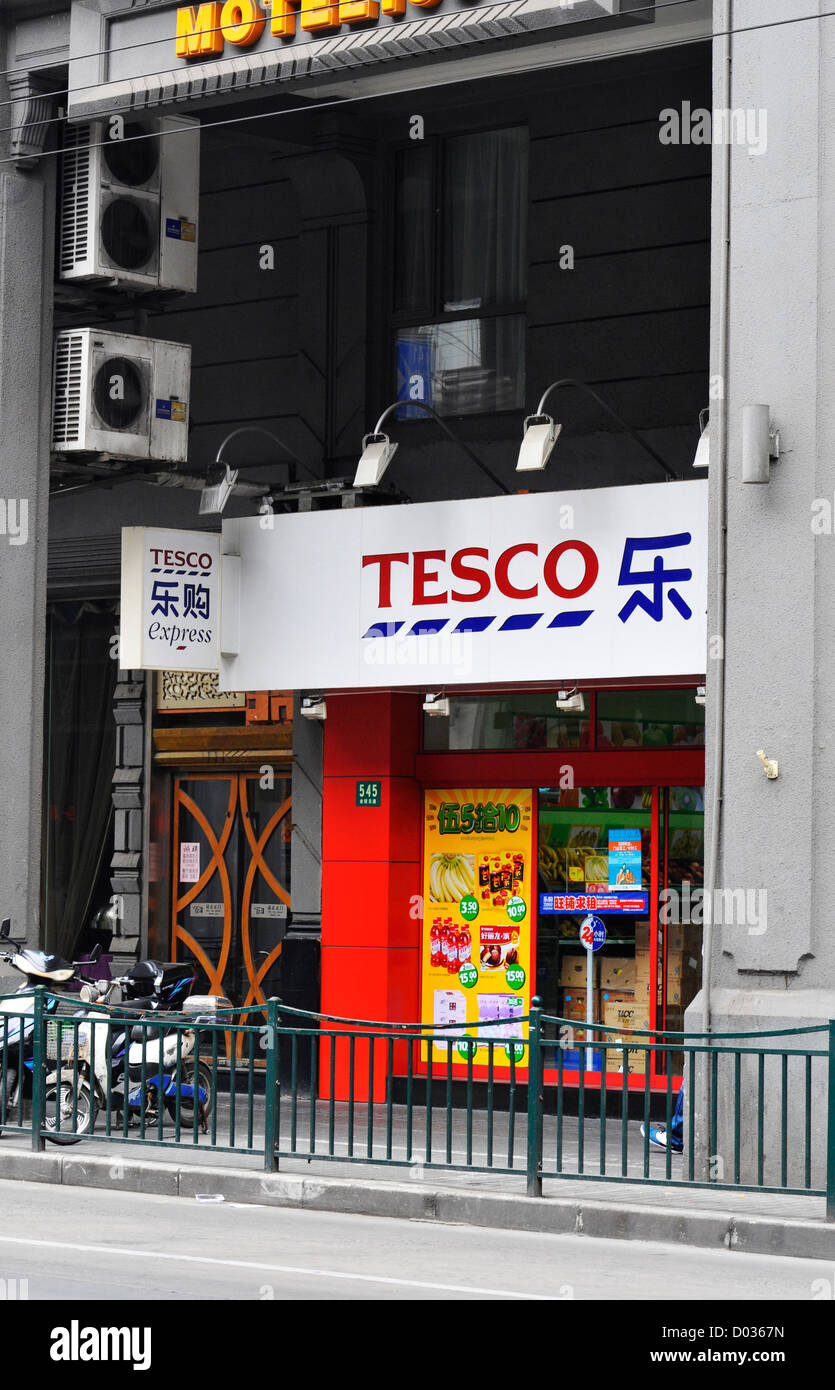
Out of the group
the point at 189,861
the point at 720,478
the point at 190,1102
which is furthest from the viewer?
the point at 189,861

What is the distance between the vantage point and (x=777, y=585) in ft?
41.0

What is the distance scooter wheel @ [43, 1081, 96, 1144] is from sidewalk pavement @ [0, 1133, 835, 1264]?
4.8 inches

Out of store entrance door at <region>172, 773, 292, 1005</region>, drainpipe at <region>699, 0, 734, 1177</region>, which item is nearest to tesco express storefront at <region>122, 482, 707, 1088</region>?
store entrance door at <region>172, 773, 292, 1005</region>

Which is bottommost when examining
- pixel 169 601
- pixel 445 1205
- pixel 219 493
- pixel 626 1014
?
pixel 445 1205

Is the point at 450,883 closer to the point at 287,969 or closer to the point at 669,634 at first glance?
the point at 287,969

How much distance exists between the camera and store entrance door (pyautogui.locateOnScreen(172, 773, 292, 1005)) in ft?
61.8

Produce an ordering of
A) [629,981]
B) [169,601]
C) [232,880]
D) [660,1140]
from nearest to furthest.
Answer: [660,1140] → [169,601] → [629,981] → [232,880]

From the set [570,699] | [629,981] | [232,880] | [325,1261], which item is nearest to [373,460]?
[570,699]

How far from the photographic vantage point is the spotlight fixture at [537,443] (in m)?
14.6

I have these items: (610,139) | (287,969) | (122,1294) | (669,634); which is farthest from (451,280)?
(122,1294)

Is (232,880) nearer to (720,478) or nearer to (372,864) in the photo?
(372,864)

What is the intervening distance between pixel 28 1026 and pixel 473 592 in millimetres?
4572

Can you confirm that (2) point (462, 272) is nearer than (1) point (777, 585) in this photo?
No

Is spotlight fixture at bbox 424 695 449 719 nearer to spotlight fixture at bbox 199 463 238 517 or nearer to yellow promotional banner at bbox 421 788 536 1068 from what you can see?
yellow promotional banner at bbox 421 788 536 1068
